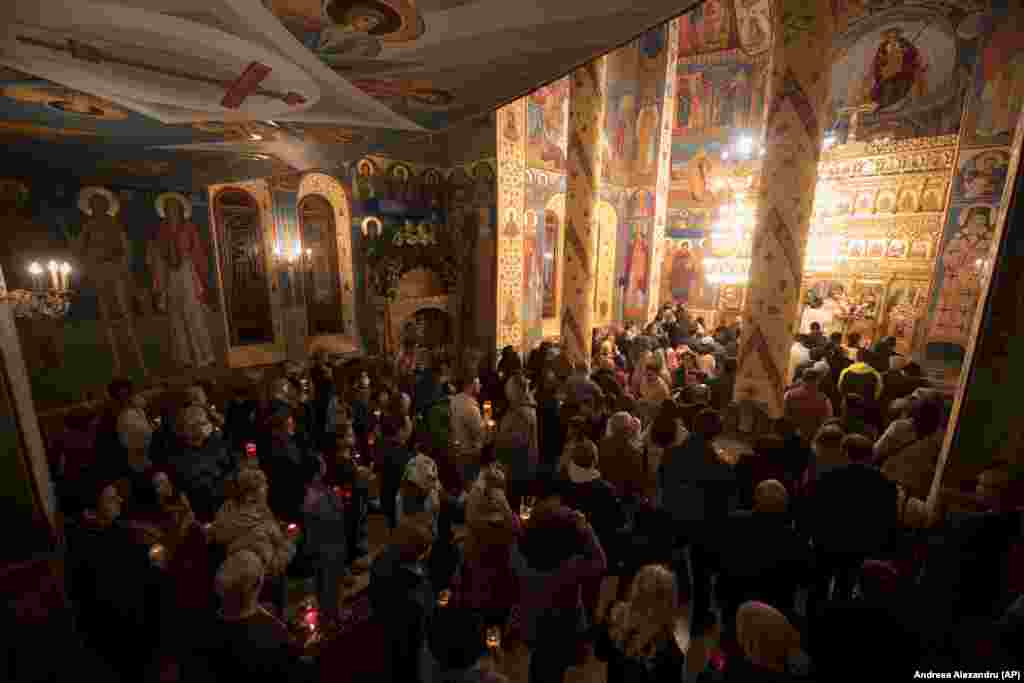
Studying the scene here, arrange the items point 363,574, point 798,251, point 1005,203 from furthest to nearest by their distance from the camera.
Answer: point 798,251
point 363,574
point 1005,203

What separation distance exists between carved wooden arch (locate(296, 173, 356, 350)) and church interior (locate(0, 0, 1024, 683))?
0.05 m

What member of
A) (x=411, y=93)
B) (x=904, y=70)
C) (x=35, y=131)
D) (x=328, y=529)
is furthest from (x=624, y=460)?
(x=904, y=70)

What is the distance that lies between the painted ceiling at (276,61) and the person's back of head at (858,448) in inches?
118

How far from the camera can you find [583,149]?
7.12 m

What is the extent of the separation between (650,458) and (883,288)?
11.9 m

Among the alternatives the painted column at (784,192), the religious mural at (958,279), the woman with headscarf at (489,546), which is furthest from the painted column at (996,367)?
the religious mural at (958,279)

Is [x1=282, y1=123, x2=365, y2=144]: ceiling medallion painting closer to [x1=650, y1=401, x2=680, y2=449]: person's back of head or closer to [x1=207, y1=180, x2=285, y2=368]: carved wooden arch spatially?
[x1=650, y1=401, x2=680, y2=449]: person's back of head

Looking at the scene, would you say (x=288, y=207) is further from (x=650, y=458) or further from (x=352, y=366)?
(x=650, y=458)

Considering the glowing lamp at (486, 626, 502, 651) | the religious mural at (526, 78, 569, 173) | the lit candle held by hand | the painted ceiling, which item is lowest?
the glowing lamp at (486, 626, 502, 651)

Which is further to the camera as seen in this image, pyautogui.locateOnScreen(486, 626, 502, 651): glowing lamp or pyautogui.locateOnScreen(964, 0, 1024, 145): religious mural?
pyautogui.locateOnScreen(964, 0, 1024, 145): religious mural

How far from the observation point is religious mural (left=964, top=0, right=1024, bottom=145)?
8492 mm

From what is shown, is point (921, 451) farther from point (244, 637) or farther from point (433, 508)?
point (244, 637)

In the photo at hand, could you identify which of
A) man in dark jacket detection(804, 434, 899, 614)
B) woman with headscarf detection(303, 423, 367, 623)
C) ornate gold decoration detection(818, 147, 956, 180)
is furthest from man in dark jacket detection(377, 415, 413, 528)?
ornate gold decoration detection(818, 147, 956, 180)

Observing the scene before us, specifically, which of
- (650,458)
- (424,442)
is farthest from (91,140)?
(650,458)
